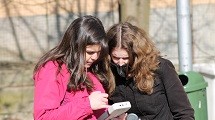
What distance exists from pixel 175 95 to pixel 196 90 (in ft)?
4.98

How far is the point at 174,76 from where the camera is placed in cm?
308

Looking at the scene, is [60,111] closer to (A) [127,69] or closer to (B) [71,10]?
(A) [127,69]

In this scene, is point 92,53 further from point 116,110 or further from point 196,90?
point 196,90

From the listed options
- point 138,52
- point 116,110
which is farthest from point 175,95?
point 116,110

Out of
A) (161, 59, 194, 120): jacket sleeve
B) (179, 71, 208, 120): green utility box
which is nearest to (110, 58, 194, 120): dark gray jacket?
(161, 59, 194, 120): jacket sleeve

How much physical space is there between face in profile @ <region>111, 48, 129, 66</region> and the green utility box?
1.52 metres

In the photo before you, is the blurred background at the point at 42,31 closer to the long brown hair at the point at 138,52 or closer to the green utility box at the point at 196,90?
the green utility box at the point at 196,90

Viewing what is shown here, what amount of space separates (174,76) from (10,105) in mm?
5609

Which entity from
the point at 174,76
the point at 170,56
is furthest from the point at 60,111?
the point at 170,56

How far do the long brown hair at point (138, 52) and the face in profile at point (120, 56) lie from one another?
17 millimetres

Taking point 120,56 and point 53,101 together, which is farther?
point 120,56

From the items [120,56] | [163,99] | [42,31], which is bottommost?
[42,31]

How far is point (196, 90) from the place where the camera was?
4.53 meters

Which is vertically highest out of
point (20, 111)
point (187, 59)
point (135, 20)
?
point (135, 20)
